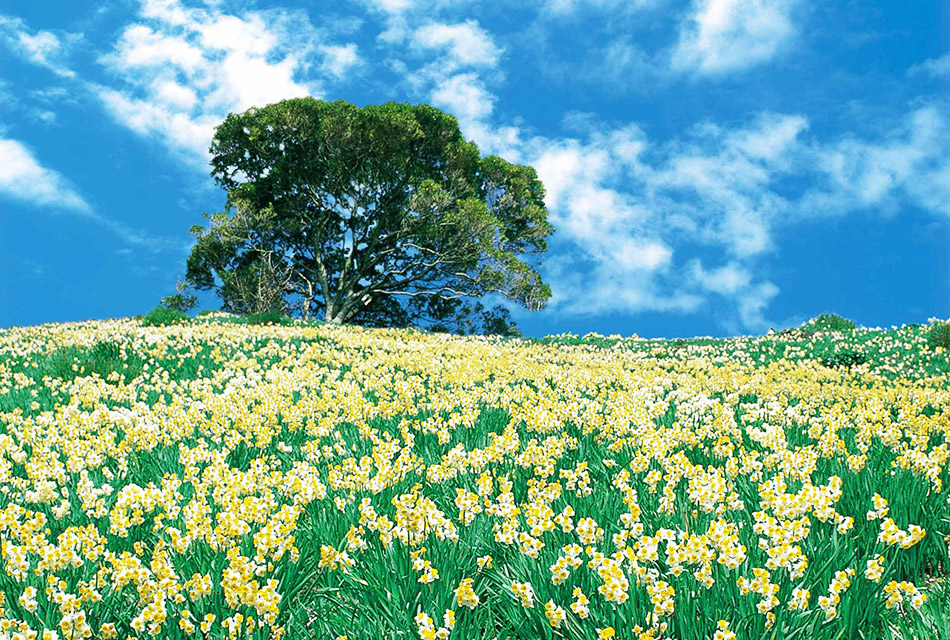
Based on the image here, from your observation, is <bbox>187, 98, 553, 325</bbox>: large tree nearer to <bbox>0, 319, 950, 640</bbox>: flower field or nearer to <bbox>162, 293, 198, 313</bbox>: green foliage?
<bbox>162, 293, 198, 313</bbox>: green foliage

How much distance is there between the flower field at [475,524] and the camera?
256 cm

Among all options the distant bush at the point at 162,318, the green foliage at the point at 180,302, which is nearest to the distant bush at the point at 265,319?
the distant bush at the point at 162,318

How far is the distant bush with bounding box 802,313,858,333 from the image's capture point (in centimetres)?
2456

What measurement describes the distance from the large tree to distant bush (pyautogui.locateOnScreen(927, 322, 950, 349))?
61.4 ft

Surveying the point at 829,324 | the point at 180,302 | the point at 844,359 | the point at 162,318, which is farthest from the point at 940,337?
the point at 180,302

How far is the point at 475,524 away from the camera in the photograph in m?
3.49

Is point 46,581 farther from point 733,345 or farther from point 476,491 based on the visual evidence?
point 733,345

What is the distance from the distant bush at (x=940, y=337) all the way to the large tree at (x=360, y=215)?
1870 centimetres

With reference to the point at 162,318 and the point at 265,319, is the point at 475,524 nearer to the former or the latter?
the point at 162,318

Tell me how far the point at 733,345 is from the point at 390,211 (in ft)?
71.6

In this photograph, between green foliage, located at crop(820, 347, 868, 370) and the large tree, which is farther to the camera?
the large tree

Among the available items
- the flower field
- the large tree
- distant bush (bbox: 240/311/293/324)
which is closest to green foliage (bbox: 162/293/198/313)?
the large tree

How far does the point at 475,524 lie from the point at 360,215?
34.0m

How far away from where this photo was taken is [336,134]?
106ft
